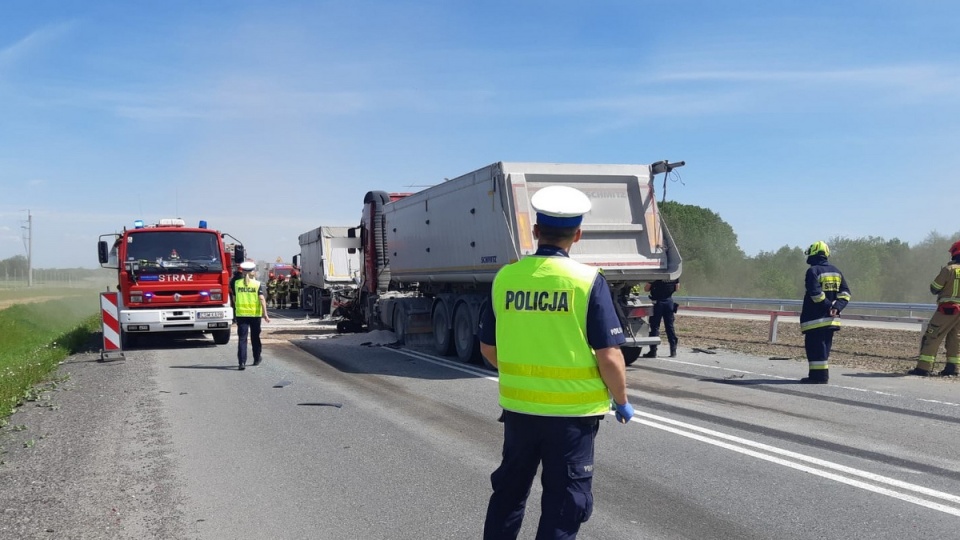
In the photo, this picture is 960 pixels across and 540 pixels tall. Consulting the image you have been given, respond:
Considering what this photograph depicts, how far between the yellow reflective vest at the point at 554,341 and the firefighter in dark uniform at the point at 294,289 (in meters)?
31.4

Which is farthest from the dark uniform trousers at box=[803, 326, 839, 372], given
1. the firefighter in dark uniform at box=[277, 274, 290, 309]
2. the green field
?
the firefighter in dark uniform at box=[277, 274, 290, 309]

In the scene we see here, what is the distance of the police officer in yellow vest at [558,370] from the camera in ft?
10.5

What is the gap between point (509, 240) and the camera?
1109 centimetres

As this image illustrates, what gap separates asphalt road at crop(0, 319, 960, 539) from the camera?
4.80 metres

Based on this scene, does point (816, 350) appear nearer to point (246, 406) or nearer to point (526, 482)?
point (246, 406)

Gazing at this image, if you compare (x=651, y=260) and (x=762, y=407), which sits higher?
(x=651, y=260)

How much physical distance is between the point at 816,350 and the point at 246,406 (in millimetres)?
7274

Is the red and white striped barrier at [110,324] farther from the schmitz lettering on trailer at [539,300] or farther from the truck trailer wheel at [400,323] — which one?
the schmitz lettering on trailer at [539,300]

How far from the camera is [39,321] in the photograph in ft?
85.0

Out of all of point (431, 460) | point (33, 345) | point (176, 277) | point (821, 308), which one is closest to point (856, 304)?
point (821, 308)

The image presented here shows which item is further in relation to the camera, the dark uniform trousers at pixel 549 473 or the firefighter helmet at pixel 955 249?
the firefighter helmet at pixel 955 249

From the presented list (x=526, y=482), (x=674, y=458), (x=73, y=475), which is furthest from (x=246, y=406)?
(x=526, y=482)

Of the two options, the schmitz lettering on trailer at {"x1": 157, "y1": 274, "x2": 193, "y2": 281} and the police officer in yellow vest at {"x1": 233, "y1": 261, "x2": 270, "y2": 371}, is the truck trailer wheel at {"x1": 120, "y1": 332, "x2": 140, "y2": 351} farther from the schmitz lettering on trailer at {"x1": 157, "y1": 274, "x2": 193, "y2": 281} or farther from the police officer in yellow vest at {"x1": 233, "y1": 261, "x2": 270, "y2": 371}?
the police officer in yellow vest at {"x1": 233, "y1": 261, "x2": 270, "y2": 371}

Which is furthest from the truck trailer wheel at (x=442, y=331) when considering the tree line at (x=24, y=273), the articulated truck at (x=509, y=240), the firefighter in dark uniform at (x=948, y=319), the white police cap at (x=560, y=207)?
the tree line at (x=24, y=273)
